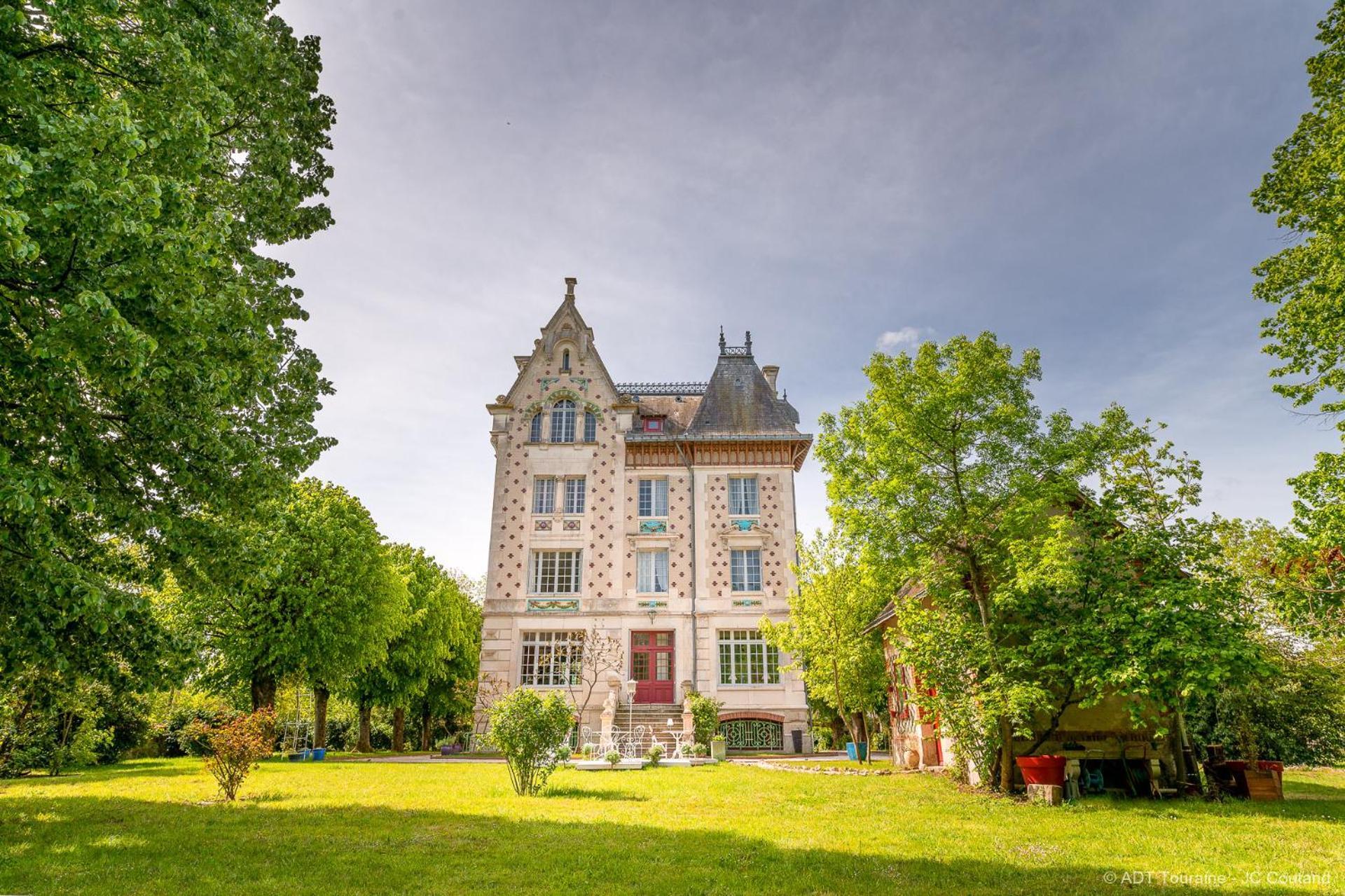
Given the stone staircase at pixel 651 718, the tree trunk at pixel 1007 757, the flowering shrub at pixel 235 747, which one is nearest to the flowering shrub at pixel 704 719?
the stone staircase at pixel 651 718

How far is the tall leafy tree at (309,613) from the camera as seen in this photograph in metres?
23.9

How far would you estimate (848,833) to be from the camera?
9789 mm

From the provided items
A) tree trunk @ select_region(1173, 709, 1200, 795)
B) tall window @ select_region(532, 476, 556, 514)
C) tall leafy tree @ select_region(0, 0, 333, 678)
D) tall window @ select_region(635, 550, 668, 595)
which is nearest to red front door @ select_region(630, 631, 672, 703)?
tall window @ select_region(635, 550, 668, 595)

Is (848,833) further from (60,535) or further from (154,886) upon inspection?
(60,535)

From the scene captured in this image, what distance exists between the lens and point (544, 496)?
101ft

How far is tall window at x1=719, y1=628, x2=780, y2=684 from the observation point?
93.9ft

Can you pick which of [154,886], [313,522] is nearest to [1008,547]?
[154,886]

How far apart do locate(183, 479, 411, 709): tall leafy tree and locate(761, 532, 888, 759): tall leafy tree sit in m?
14.7

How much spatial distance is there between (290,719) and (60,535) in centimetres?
4260

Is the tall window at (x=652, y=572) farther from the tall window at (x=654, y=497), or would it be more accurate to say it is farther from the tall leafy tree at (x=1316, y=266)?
the tall leafy tree at (x=1316, y=266)

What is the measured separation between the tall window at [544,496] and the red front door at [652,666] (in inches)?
249

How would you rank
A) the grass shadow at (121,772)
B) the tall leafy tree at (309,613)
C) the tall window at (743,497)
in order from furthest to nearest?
the tall window at (743,497) < the tall leafy tree at (309,613) < the grass shadow at (121,772)

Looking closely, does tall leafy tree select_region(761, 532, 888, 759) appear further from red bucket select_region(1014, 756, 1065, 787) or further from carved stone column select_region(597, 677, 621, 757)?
red bucket select_region(1014, 756, 1065, 787)

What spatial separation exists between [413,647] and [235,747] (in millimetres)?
20658
